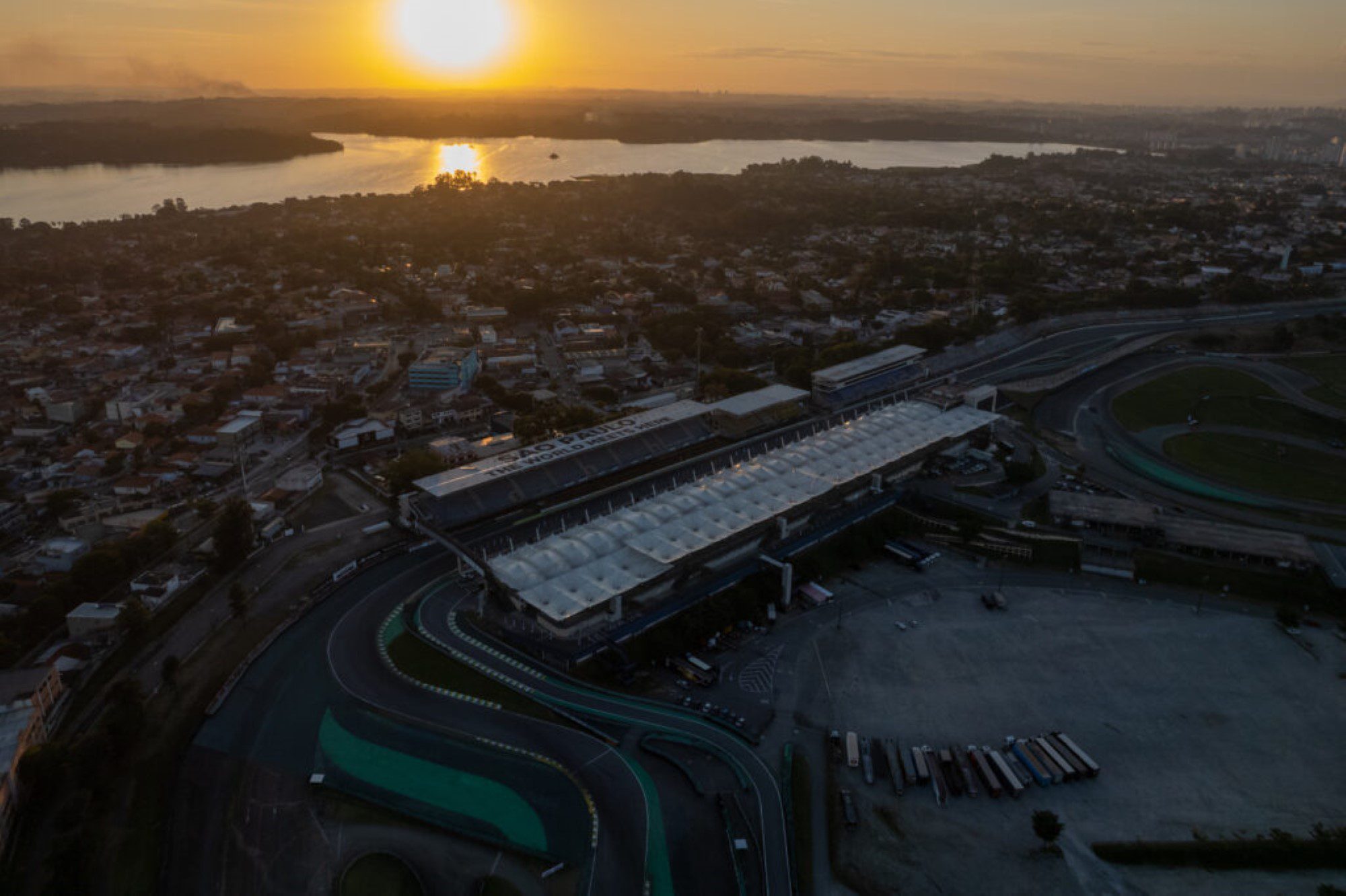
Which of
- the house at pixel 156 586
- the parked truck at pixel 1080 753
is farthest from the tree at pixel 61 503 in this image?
the parked truck at pixel 1080 753

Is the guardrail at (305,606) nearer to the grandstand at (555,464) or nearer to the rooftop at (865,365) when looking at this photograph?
the grandstand at (555,464)

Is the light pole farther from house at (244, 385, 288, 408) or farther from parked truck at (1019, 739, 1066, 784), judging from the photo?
parked truck at (1019, 739, 1066, 784)

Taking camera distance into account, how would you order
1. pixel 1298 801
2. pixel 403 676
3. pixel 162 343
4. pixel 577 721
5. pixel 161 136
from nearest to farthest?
pixel 1298 801
pixel 577 721
pixel 403 676
pixel 162 343
pixel 161 136

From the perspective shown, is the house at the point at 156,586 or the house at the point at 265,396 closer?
the house at the point at 156,586

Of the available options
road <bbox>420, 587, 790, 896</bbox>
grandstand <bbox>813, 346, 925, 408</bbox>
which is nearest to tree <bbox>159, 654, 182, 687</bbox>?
road <bbox>420, 587, 790, 896</bbox>

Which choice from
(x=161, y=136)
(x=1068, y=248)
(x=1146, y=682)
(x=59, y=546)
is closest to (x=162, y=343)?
(x=59, y=546)

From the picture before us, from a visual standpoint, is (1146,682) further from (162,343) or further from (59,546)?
(162,343)
